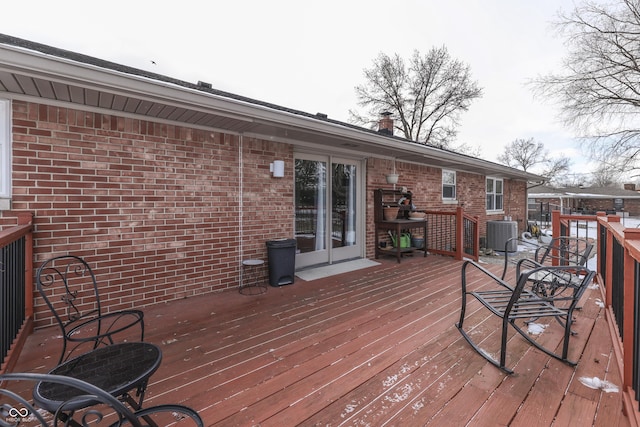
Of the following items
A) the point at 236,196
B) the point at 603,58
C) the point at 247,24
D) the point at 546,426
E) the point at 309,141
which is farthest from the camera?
the point at 603,58

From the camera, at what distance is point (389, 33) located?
1145cm

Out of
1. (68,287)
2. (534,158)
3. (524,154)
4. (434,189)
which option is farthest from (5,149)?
(534,158)

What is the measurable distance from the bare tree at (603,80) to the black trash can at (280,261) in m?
12.9

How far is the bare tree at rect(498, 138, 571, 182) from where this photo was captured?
88.1 feet

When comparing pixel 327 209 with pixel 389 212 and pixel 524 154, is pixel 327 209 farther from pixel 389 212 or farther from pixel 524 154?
pixel 524 154

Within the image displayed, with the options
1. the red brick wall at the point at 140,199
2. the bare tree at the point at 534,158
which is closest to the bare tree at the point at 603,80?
the red brick wall at the point at 140,199

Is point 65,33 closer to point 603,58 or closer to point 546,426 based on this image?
point 546,426

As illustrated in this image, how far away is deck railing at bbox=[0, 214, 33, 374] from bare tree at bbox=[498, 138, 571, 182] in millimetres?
31929

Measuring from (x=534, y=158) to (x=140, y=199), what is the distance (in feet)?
105

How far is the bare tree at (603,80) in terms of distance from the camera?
10734mm

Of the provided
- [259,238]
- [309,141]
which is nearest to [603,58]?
[309,141]

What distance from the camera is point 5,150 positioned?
2816mm

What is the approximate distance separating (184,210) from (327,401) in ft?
9.56

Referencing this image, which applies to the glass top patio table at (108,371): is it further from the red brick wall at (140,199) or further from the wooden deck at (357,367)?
the red brick wall at (140,199)
